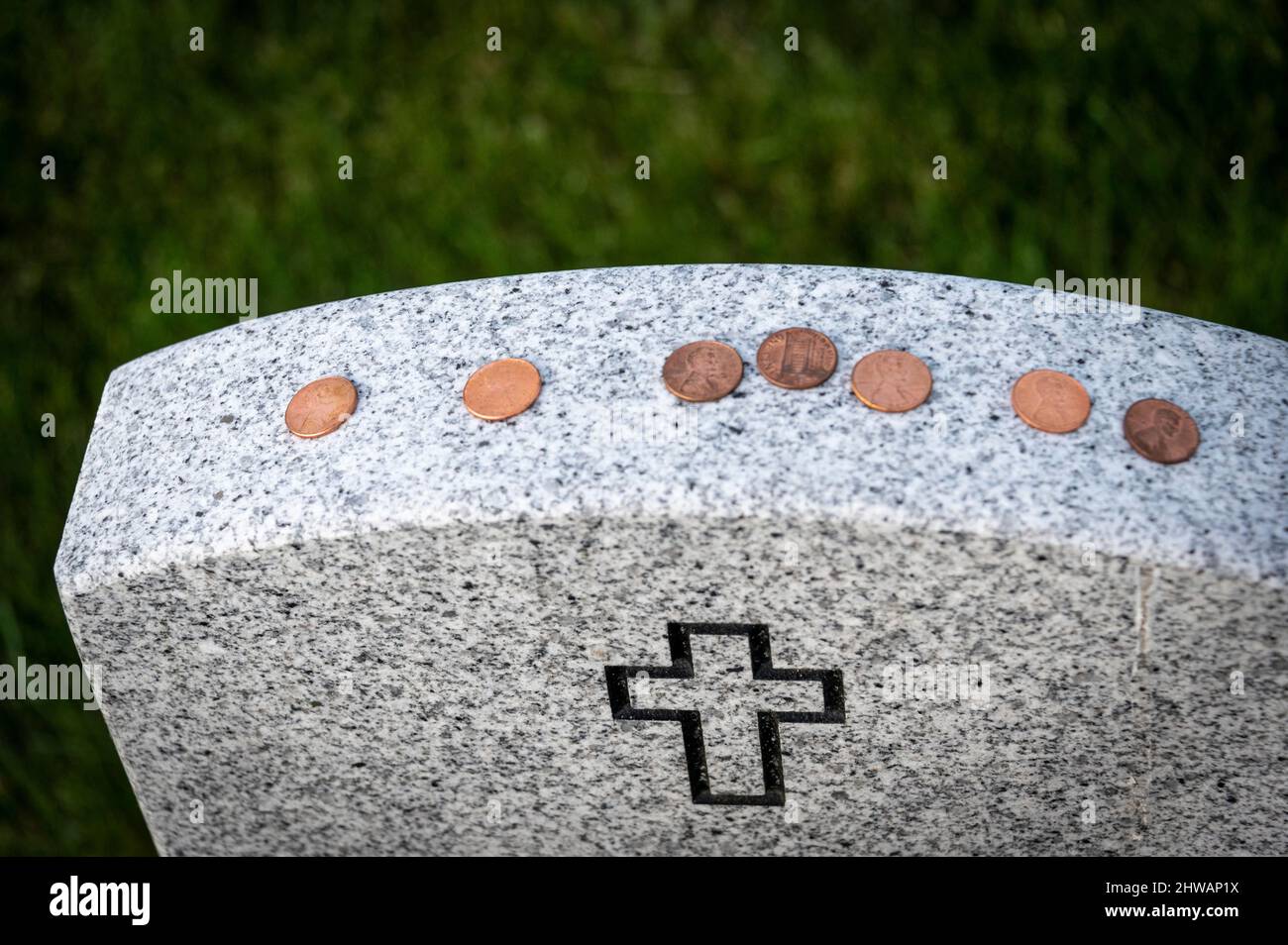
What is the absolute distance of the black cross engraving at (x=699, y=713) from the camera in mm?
1553

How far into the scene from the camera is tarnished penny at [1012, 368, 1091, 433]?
148 centimetres

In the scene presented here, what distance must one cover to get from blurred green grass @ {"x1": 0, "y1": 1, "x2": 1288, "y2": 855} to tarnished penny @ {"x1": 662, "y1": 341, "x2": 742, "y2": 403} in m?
1.73

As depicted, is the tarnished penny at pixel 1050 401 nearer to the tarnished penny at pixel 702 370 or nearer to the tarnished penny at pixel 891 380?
the tarnished penny at pixel 891 380

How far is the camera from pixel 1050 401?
149 cm

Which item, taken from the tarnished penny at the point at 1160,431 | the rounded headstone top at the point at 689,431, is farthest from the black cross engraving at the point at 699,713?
the tarnished penny at the point at 1160,431

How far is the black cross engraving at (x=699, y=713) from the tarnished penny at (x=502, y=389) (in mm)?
327

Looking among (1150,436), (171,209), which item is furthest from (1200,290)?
(171,209)

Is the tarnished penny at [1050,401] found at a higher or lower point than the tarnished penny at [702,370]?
lower

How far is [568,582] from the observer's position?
4.99 feet

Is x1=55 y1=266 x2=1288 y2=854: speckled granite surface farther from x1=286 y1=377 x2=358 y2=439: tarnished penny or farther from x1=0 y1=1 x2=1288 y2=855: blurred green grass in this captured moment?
x1=0 y1=1 x2=1288 y2=855: blurred green grass

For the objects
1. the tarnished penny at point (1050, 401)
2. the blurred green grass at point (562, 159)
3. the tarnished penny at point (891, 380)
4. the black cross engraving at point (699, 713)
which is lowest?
the black cross engraving at point (699, 713)

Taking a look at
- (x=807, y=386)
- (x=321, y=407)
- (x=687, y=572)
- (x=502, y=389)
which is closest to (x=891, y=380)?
(x=807, y=386)

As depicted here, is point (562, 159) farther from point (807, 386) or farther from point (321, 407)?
point (807, 386)
